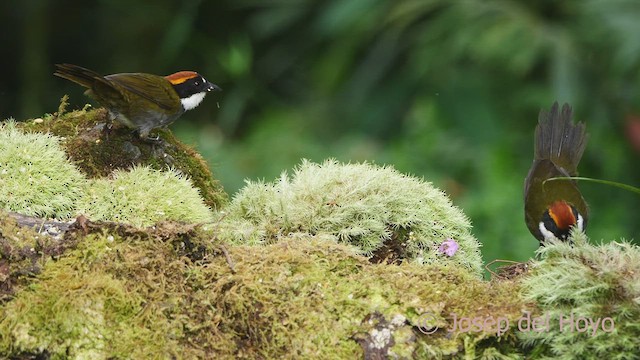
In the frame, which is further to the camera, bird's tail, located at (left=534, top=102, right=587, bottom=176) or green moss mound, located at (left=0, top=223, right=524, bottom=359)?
bird's tail, located at (left=534, top=102, right=587, bottom=176)

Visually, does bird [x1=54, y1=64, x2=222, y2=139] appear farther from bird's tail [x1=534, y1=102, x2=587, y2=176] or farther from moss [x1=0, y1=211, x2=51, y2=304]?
bird's tail [x1=534, y1=102, x2=587, y2=176]

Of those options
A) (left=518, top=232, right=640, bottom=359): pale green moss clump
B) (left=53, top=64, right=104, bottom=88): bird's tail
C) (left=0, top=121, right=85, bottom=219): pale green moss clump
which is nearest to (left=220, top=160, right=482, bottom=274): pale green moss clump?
(left=0, top=121, right=85, bottom=219): pale green moss clump

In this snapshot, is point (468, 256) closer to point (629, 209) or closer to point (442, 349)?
point (442, 349)

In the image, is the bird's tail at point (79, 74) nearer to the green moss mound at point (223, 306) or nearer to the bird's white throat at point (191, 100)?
the bird's white throat at point (191, 100)

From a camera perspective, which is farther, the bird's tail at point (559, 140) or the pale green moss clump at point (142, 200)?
the bird's tail at point (559, 140)

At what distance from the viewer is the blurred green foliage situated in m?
6.36

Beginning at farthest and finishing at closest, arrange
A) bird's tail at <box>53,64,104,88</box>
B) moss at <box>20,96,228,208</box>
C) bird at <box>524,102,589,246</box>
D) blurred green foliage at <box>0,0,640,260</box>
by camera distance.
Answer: blurred green foliage at <box>0,0,640,260</box>, bird at <box>524,102,589,246</box>, bird's tail at <box>53,64,104,88</box>, moss at <box>20,96,228,208</box>

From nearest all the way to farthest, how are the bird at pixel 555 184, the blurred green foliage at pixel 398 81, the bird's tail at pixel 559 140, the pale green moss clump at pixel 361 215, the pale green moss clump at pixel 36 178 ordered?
1. the pale green moss clump at pixel 36 178
2. the pale green moss clump at pixel 361 215
3. the bird at pixel 555 184
4. the bird's tail at pixel 559 140
5. the blurred green foliage at pixel 398 81

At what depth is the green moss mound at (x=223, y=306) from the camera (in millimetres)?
2320

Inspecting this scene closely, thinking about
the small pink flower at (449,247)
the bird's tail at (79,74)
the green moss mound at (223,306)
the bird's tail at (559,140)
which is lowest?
the green moss mound at (223,306)

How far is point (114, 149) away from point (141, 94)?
392 millimetres

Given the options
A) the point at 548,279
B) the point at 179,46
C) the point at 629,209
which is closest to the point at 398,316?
the point at 548,279

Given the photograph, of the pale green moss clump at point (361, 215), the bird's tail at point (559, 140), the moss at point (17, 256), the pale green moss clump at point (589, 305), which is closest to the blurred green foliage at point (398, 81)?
the bird's tail at point (559, 140)

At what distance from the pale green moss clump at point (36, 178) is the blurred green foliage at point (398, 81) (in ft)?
10.7
